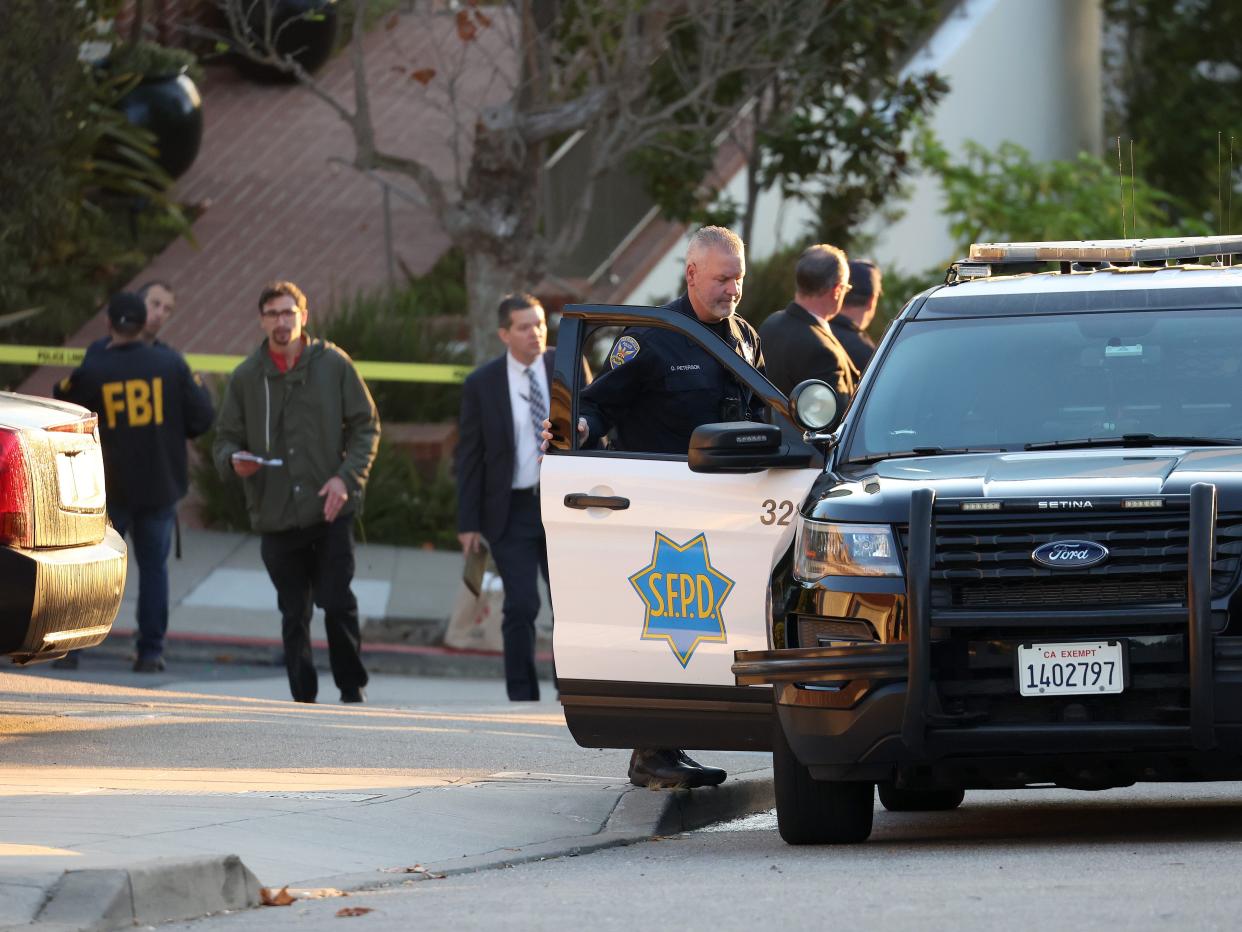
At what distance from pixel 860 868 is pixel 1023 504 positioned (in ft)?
3.73

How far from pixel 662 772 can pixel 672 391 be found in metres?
1.40

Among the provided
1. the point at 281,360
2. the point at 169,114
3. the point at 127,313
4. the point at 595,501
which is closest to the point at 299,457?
the point at 281,360

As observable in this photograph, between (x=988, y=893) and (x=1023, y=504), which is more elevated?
(x=1023, y=504)

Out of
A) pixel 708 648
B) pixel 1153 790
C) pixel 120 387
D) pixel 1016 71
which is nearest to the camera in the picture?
pixel 708 648

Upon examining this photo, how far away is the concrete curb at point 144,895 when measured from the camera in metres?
6.36

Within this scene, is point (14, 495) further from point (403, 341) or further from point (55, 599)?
point (403, 341)

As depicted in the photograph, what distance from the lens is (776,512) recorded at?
8.50 metres

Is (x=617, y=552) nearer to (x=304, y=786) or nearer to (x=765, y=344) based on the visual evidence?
(x=304, y=786)

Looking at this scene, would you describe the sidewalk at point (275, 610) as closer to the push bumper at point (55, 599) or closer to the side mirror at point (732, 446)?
the push bumper at point (55, 599)

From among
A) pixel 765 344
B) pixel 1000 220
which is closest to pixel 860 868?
pixel 765 344

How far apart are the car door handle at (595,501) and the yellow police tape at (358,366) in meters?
8.77

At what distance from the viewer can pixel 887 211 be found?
82.4 ft

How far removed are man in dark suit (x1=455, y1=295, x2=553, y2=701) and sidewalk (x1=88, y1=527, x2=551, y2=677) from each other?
8.31 feet

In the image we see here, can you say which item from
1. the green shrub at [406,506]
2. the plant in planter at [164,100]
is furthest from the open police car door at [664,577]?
the plant in planter at [164,100]
